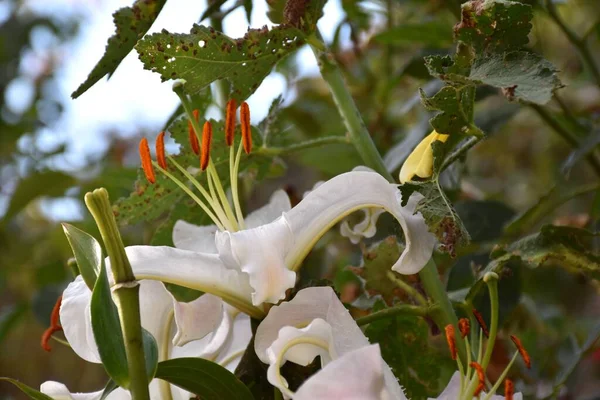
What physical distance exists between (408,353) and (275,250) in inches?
6.3

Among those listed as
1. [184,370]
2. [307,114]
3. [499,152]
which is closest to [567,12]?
[499,152]

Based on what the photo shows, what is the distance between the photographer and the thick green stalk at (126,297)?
0.34 m

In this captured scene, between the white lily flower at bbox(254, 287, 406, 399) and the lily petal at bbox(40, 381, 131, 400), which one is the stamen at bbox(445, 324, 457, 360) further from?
the lily petal at bbox(40, 381, 131, 400)

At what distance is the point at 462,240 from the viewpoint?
43 centimetres

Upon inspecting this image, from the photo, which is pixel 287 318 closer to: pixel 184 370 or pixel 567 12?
pixel 184 370

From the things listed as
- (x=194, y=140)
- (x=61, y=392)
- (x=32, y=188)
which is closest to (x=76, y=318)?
(x=61, y=392)

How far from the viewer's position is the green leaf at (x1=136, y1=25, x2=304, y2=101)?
48 cm

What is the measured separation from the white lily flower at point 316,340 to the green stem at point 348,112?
0.43 ft

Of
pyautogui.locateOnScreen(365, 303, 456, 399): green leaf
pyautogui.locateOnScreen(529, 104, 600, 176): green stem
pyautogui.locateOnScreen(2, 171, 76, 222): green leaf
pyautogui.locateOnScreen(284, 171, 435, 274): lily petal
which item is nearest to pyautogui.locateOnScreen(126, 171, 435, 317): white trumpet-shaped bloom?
pyautogui.locateOnScreen(284, 171, 435, 274): lily petal

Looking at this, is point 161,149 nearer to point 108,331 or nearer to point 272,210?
point 272,210

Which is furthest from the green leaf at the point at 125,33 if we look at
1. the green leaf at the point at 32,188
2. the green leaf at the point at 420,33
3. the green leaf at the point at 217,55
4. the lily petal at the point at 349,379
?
the green leaf at the point at 32,188

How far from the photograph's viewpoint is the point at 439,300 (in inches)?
19.5

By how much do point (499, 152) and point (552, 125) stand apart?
38.4 inches

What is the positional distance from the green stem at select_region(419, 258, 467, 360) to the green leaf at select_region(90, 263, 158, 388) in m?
0.21
